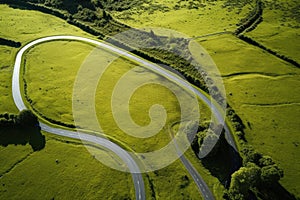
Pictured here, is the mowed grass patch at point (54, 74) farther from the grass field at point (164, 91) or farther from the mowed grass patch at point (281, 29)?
the mowed grass patch at point (281, 29)

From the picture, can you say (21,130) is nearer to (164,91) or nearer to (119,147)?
(119,147)

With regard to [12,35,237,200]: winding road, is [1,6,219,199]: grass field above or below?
below

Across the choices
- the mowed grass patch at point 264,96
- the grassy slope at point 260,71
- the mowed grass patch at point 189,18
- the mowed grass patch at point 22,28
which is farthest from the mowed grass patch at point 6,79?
the mowed grass patch at point 264,96

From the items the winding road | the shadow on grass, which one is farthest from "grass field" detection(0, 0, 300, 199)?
the shadow on grass

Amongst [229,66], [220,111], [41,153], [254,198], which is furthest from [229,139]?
[41,153]

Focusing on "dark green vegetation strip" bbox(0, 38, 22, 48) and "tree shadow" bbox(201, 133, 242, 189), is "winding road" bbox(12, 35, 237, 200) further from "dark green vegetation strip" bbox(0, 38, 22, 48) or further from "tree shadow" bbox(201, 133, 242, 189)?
"dark green vegetation strip" bbox(0, 38, 22, 48)

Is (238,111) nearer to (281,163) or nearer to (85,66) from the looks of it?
(281,163)
